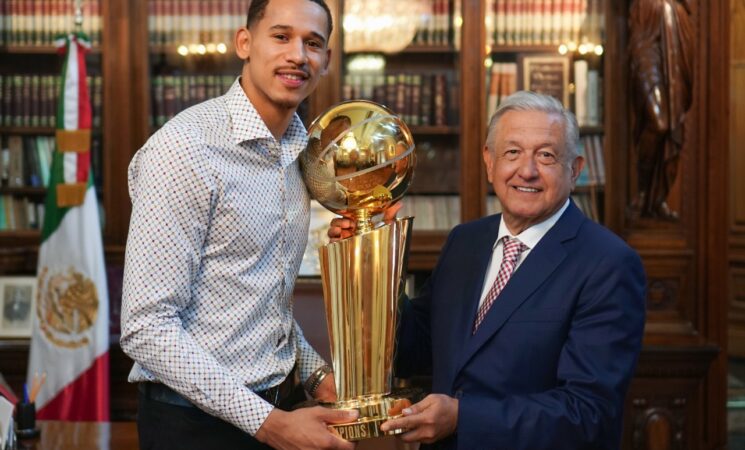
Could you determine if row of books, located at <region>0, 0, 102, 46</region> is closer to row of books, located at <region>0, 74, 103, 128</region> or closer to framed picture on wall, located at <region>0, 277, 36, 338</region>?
row of books, located at <region>0, 74, 103, 128</region>

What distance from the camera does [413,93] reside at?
470 cm

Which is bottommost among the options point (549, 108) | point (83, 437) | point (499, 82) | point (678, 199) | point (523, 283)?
point (83, 437)

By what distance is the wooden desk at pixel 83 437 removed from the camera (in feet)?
8.20

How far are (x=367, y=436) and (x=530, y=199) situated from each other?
565 mm

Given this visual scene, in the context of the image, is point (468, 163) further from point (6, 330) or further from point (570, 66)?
point (6, 330)

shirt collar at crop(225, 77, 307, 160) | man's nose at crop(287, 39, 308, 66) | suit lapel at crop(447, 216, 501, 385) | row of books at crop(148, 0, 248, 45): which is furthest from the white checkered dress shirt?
row of books at crop(148, 0, 248, 45)

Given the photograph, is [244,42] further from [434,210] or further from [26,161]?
[26,161]

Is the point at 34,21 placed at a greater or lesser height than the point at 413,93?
greater

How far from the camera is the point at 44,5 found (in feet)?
15.5

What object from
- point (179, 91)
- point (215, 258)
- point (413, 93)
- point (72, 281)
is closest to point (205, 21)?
point (179, 91)

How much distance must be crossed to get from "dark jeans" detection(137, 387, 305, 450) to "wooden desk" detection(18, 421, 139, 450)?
781 mm

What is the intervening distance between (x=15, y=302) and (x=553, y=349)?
10.8 ft

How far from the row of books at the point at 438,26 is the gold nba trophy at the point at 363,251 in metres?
2.93

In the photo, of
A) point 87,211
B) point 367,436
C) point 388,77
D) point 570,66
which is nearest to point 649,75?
point 570,66
